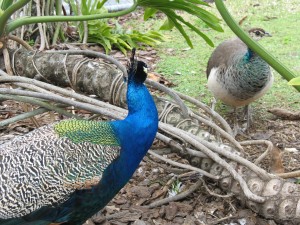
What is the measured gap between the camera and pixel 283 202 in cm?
250

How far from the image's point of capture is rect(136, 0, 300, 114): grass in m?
4.33

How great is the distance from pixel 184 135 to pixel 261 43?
306 cm

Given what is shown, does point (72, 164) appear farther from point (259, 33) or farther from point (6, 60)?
point (259, 33)

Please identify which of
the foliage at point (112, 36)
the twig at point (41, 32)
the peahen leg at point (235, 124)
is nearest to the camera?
the peahen leg at point (235, 124)

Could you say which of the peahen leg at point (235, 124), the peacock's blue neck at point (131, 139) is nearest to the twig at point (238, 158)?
the peacock's blue neck at point (131, 139)

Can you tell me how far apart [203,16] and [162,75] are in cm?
181

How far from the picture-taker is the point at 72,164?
2.15 meters

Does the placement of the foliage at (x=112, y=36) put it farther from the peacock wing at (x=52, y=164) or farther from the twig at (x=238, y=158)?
the peacock wing at (x=52, y=164)

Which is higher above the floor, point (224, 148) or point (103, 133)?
point (103, 133)

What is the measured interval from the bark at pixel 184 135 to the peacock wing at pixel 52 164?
0.63 m

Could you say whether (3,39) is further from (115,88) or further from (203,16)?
(203,16)

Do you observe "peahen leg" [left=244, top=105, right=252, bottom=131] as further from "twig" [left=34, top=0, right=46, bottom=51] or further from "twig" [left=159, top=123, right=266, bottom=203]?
"twig" [left=34, top=0, right=46, bottom=51]

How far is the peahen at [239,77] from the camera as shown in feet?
12.4

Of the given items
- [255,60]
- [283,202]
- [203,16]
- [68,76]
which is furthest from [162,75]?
[283,202]
